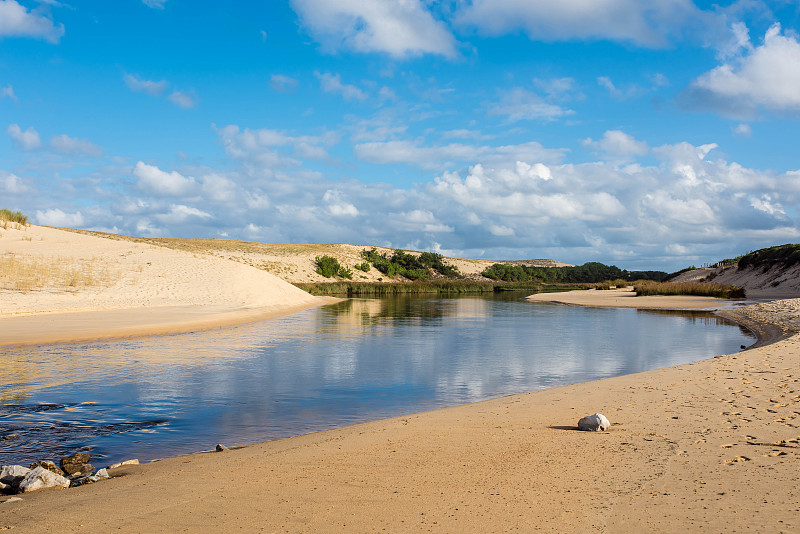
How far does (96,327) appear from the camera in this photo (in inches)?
821

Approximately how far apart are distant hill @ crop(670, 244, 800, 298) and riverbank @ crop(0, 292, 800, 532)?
43.4 m

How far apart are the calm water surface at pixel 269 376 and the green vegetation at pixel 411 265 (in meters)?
73.9

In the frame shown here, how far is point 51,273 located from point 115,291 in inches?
174

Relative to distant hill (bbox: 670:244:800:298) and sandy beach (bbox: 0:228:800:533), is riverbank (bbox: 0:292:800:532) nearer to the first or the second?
sandy beach (bbox: 0:228:800:533)

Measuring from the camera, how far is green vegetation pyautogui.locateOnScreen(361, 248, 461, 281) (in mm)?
99812

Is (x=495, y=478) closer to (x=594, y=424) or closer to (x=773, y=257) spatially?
(x=594, y=424)

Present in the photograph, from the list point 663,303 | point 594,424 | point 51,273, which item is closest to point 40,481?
point 594,424

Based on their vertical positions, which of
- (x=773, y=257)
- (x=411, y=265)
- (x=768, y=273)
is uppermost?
(x=411, y=265)

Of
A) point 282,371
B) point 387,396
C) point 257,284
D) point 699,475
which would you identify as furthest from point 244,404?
point 257,284

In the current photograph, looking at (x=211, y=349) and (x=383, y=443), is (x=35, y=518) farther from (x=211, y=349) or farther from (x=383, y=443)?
(x=211, y=349)

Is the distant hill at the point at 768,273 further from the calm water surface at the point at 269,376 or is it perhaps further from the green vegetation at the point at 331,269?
the green vegetation at the point at 331,269

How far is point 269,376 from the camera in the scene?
13.8 meters

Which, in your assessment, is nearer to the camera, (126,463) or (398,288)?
A: (126,463)

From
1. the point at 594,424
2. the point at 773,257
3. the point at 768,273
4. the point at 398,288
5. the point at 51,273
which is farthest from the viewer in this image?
the point at 398,288
